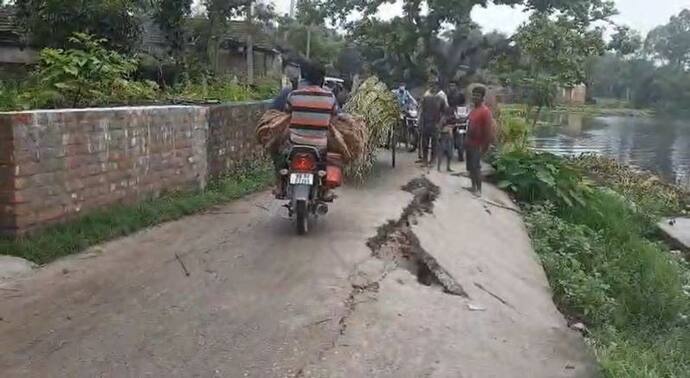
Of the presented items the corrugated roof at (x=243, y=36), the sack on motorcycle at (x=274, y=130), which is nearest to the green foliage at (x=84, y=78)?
the sack on motorcycle at (x=274, y=130)

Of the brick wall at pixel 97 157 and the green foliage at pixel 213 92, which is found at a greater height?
the green foliage at pixel 213 92

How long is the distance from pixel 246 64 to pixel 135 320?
26.9 m

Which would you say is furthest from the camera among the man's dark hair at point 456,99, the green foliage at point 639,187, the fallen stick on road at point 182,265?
the green foliage at point 639,187

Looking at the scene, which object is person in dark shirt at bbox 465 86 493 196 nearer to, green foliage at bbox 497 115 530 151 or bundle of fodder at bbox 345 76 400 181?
bundle of fodder at bbox 345 76 400 181

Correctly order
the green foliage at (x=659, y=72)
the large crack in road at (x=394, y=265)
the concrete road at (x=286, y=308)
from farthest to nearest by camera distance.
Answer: the green foliage at (x=659, y=72)
the large crack in road at (x=394, y=265)
the concrete road at (x=286, y=308)

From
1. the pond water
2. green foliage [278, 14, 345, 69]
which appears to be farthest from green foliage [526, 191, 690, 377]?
green foliage [278, 14, 345, 69]

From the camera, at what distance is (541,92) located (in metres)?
18.4

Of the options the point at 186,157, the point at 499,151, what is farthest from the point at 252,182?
the point at 499,151

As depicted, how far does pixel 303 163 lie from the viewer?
7.09 meters

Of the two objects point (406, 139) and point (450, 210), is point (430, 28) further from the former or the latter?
point (450, 210)

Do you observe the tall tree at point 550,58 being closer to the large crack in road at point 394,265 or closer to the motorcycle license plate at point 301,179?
the large crack in road at point 394,265

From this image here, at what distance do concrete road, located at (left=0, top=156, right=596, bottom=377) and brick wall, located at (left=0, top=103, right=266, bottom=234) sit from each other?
21.5 inches

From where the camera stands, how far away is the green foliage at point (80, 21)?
45.5 feet

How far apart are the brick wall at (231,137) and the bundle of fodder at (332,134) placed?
2.26 m
